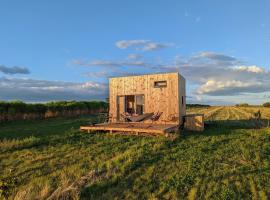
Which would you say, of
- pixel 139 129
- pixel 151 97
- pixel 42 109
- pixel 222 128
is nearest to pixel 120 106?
pixel 151 97

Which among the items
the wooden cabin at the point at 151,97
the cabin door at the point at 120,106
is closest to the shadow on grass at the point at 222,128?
the wooden cabin at the point at 151,97

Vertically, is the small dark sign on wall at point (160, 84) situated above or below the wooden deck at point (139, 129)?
above

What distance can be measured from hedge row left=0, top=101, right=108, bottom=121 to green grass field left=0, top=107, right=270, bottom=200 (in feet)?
43.2

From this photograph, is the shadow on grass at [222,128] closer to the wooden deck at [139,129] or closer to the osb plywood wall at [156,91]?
the wooden deck at [139,129]

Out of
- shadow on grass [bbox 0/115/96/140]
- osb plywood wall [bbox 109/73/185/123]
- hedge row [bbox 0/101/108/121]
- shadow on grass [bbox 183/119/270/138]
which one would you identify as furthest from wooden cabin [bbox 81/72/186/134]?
hedge row [bbox 0/101/108/121]

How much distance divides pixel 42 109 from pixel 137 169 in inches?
860

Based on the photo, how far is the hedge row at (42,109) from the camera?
23219 millimetres

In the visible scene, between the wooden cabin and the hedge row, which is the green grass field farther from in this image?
the hedge row

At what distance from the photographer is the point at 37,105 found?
1051 inches

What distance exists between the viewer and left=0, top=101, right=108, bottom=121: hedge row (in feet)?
76.2

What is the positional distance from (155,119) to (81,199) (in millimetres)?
11127

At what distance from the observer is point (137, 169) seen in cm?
765

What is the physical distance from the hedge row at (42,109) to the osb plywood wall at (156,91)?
10909mm

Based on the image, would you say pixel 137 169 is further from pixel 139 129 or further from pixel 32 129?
pixel 32 129
